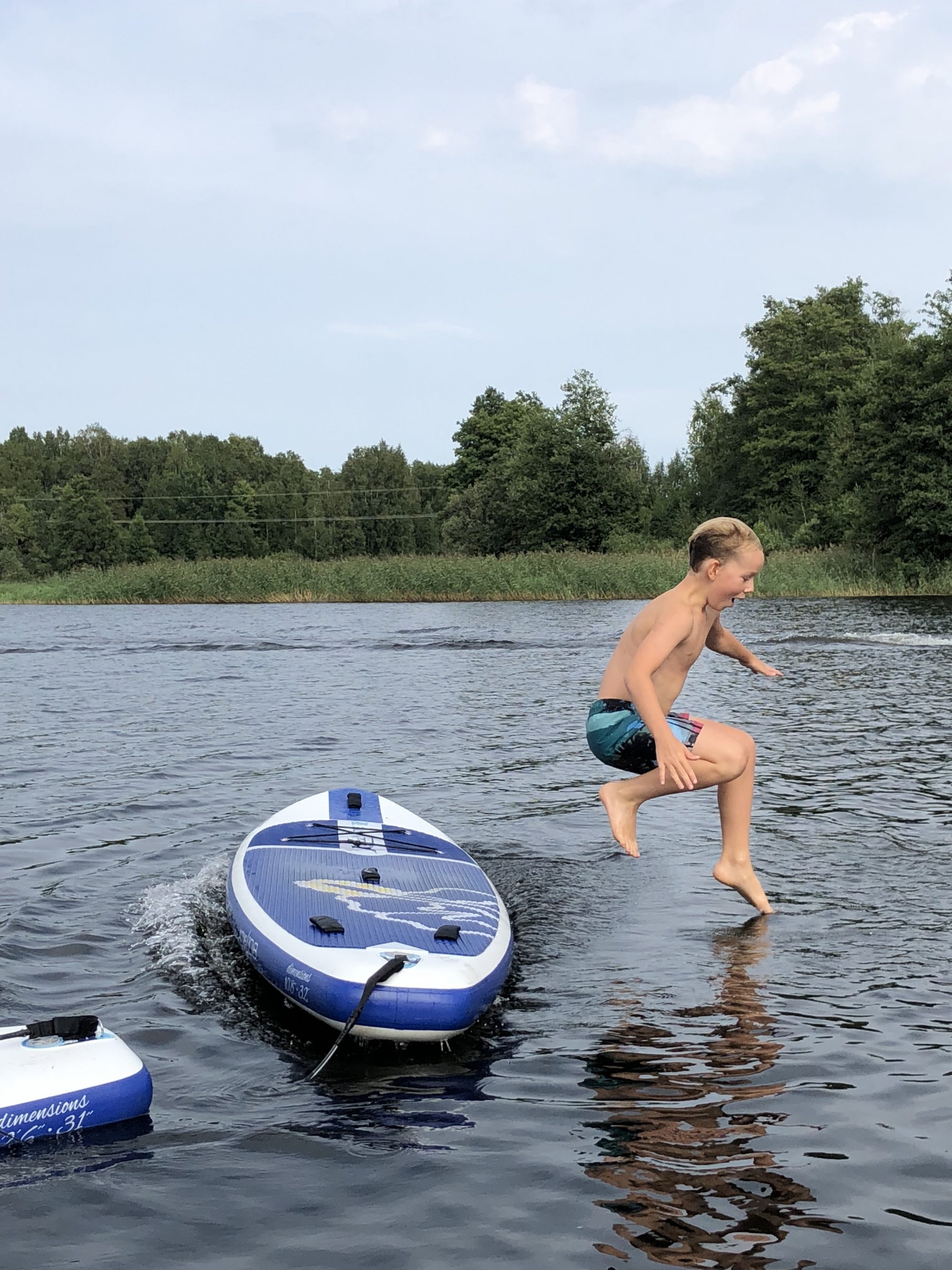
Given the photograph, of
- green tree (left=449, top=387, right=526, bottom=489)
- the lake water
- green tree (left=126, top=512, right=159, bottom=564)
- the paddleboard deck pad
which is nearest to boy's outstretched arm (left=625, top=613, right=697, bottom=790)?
the lake water

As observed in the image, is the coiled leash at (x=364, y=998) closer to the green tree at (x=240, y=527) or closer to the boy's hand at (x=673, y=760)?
the boy's hand at (x=673, y=760)

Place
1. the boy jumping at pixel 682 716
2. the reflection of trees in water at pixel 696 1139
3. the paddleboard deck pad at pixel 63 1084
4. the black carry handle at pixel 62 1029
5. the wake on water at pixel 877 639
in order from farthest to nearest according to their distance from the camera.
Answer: the wake on water at pixel 877 639 → the boy jumping at pixel 682 716 → the black carry handle at pixel 62 1029 → the paddleboard deck pad at pixel 63 1084 → the reflection of trees in water at pixel 696 1139

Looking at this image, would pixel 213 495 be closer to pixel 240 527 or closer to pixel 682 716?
pixel 240 527

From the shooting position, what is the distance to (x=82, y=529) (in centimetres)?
9775

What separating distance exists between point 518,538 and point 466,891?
6773cm

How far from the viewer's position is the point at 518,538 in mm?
73500

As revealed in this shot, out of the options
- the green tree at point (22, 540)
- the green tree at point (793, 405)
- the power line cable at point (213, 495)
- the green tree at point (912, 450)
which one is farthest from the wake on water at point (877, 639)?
the power line cable at point (213, 495)

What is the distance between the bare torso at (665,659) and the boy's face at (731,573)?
0.13m

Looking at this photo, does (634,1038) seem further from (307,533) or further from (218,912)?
(307,533)

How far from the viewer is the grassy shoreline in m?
42.7

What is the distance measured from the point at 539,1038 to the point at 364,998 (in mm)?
778

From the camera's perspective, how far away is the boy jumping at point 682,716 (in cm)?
593

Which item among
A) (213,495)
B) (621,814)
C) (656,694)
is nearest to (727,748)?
(656,694)

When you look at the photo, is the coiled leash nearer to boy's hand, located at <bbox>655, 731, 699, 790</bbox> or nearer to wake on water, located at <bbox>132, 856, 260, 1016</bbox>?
wake on water, located at <bbox>132, 856, 260, 1016</bbox>
